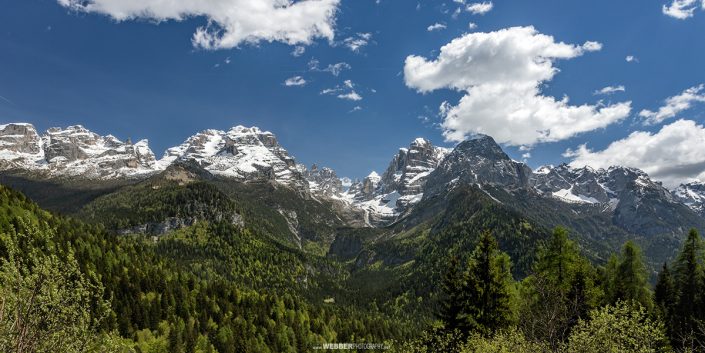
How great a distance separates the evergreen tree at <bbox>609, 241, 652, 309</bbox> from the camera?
66.5m

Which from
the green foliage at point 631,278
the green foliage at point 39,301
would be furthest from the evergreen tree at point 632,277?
the green foliage at point 39,301

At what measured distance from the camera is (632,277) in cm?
6812

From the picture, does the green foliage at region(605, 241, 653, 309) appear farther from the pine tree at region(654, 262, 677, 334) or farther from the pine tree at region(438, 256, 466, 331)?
the pine tree at region(438, 256, 466, 331)

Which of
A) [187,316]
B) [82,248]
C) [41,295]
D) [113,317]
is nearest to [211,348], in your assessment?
[187,316]

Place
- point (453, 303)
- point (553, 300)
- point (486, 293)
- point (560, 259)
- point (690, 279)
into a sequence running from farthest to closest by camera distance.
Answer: point (690, 279) < point (560, 259) < point (453, 303) < point (486, 293) < point (553, 300)

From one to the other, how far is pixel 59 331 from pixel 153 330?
148411 millimetres

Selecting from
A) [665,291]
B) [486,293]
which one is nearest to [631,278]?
[665,291]

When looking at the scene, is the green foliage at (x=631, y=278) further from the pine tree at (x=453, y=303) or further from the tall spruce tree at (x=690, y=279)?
the pine tree at (x=453, y=303)

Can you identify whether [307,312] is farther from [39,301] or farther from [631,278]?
[39,301]

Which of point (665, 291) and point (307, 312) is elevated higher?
point (665, 291)

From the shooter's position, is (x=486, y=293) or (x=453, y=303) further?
(x=453, y=303)

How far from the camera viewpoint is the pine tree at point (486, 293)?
1854 inches

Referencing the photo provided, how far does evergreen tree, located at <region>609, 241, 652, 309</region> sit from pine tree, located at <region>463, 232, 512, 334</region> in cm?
2929

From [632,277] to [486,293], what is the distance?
116 feet
